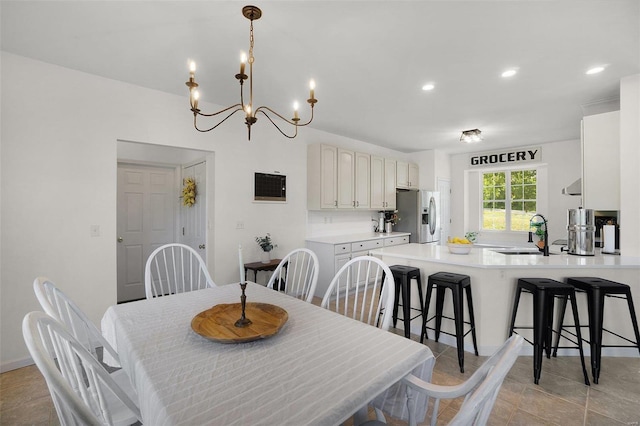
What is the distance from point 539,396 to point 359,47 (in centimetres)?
284

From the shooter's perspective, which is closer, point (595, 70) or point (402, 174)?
point (595, 70)

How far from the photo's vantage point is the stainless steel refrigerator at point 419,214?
17.9 ft

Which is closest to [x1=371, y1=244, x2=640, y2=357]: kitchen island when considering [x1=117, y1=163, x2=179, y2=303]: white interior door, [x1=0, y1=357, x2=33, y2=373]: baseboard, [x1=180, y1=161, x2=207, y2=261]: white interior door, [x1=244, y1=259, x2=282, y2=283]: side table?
[x1=244, y1=259, x2=282, y2=283]: side table

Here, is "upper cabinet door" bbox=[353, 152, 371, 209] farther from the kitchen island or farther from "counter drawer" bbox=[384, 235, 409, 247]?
the kitchen island

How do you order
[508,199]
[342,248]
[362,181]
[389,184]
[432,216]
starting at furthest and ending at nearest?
[508,199] → [432,216] → [389,184] → [362,181] → [342,248]

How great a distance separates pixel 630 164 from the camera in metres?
2.74

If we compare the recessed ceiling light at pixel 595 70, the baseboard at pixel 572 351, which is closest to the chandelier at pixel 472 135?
the recessed ceiling light at pixel 595 70

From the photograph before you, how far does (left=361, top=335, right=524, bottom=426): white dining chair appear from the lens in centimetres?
70

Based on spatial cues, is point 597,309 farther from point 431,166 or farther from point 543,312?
point 431,166

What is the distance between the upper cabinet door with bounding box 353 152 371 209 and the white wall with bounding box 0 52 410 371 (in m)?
2.22

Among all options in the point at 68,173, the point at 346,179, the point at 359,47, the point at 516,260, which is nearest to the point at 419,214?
the point at 346,179

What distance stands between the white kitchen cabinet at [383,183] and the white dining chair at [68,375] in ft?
14.7

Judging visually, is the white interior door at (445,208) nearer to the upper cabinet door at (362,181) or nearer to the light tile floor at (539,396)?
the upper cabinet door at (362,181)

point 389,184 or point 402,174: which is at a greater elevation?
A: point 402,174
